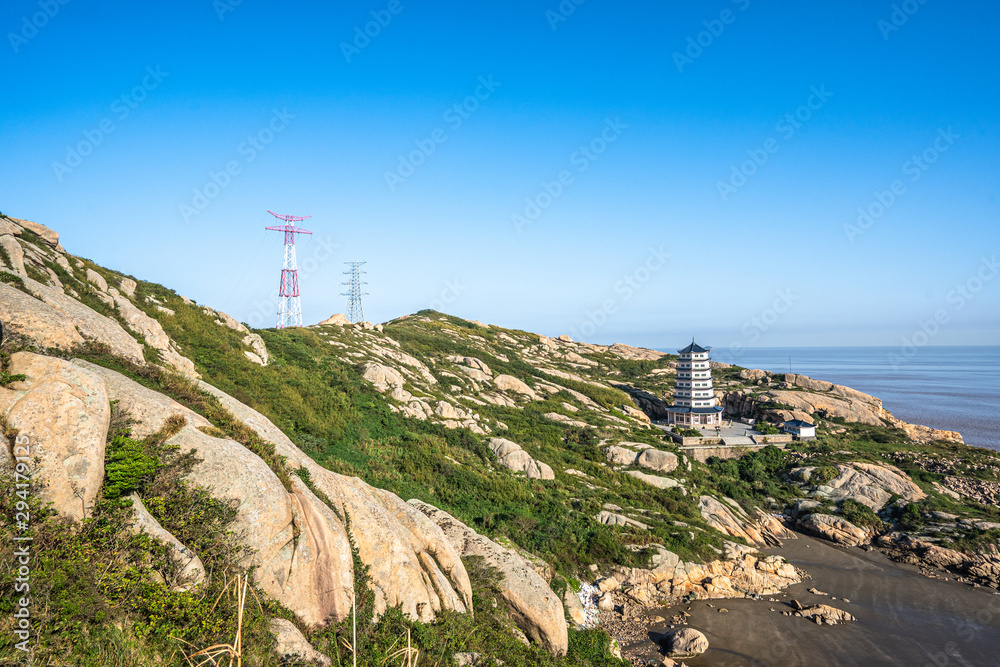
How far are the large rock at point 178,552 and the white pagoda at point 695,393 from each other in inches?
2117

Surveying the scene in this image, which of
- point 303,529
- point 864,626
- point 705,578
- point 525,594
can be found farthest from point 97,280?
point 864,626

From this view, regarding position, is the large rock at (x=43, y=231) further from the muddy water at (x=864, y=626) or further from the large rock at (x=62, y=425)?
the muddy water at (x=864, y=626)

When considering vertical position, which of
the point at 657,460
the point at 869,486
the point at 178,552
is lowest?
the point at 869,486

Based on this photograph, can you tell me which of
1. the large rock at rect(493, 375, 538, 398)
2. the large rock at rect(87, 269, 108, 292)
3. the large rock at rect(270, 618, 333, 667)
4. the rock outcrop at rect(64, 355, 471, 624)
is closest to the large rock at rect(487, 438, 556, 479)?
the rock outcrop at rect(64, 355, 471, 624)

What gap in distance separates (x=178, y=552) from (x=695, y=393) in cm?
5455

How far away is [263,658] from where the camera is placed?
7.49 m

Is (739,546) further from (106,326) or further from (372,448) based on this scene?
(106,326)

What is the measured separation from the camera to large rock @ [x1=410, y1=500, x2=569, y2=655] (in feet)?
46.1

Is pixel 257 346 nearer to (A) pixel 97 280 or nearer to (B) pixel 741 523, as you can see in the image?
(A) pixel 97 280

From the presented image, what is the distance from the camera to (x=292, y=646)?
806 centimetres

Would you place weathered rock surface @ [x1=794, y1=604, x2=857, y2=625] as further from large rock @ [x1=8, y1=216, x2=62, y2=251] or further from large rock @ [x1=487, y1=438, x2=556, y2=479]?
large rock @ [x1=8, y1=216, x2=62, y2=251]

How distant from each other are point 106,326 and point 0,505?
9.99 m

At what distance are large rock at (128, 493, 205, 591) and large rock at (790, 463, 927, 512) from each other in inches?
1717

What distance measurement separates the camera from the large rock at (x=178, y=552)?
7.70 meters
